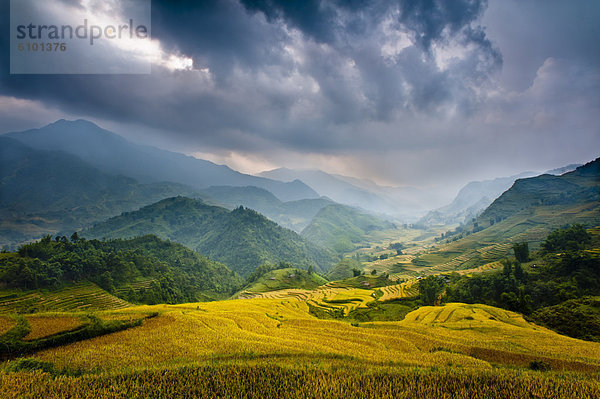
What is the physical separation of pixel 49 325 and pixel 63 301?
6603 centimetres

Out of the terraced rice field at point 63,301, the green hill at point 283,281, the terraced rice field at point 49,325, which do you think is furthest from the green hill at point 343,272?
the terraced rice field at point 49,325

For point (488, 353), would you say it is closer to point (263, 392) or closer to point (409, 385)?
point (409, 385)

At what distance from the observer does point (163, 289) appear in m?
85.1

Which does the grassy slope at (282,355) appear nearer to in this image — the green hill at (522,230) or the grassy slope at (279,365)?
the grassy slope at (279,365)

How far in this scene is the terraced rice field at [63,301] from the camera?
47544 millimetres

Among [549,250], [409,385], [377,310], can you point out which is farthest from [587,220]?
[409,385]

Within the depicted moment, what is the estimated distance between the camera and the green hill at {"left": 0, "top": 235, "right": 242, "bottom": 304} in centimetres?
6153

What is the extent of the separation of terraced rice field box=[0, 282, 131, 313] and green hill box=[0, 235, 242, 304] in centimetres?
489

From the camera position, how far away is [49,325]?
11461 mm

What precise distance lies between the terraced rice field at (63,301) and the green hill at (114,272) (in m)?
4.89

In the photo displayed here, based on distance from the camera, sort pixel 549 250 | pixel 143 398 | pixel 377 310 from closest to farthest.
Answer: pixel 143 398, pixel 377 310, pixel 549 250

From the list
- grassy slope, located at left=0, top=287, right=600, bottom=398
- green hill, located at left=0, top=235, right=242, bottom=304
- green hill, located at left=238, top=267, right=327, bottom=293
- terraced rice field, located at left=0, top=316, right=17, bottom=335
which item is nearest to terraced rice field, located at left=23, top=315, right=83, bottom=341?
grassy slope, located at left=0, top=287, right=600, bottom=398

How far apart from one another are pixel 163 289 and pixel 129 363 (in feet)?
309

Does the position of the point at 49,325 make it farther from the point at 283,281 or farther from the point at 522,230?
the point at 522,230
